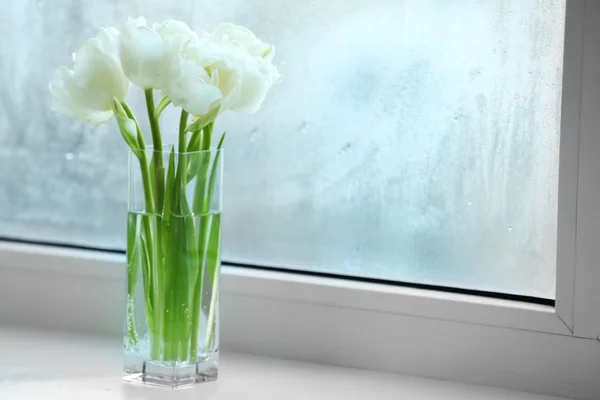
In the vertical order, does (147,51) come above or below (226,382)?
above

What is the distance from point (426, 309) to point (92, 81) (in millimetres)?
442

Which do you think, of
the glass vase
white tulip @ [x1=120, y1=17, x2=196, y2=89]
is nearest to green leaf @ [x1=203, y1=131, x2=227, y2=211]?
the glass vase

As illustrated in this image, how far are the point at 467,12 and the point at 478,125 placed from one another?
13 cm

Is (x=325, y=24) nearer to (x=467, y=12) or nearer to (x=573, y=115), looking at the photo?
(x=467, y=12)

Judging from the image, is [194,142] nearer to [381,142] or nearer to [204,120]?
[204,120]

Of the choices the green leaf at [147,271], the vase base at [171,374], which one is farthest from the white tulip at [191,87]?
the vase base at [171,374]

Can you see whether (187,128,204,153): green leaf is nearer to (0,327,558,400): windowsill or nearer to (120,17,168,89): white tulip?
(120,17,168,89): white tulip

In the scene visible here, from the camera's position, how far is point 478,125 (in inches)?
41.0

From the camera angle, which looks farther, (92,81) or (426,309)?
(426,309)

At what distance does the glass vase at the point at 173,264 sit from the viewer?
96 centimetres

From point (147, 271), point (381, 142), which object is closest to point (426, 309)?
point (381, 142)

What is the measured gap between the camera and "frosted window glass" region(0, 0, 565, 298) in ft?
3.35

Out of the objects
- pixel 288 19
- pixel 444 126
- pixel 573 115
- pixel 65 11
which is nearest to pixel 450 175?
pixel 444 126

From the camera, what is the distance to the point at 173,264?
96 centimetres
